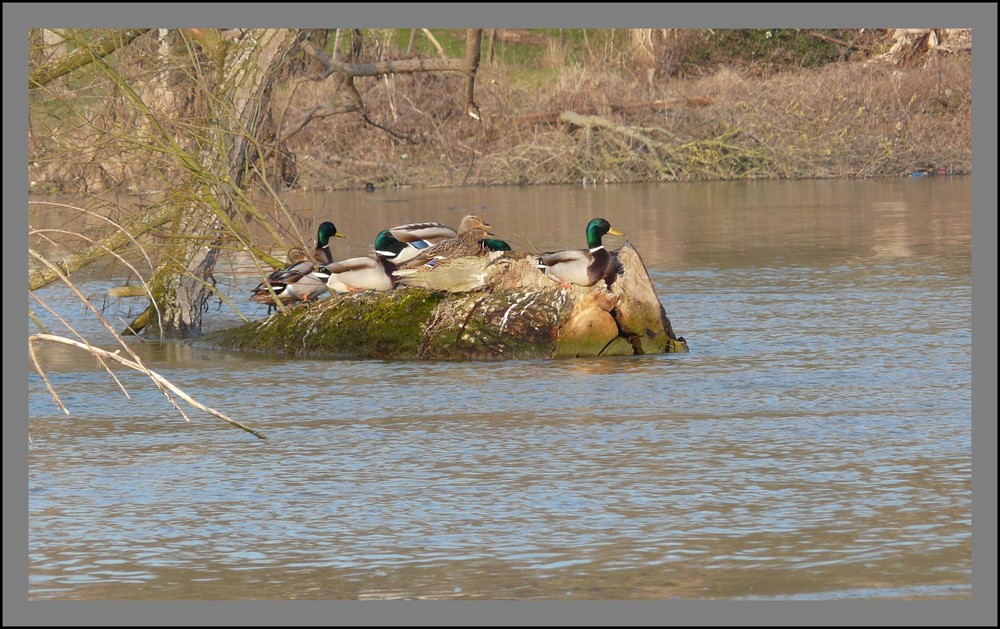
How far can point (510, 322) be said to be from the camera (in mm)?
11297

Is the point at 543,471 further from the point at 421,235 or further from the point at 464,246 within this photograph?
the point at 421,235

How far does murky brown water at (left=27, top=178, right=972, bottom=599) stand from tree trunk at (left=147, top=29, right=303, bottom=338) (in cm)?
97

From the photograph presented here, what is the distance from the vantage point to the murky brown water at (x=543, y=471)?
229 inches

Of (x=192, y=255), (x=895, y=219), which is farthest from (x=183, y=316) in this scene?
(x=895, y=219)

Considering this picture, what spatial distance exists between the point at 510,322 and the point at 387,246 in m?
1.73

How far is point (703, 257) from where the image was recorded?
1786cm

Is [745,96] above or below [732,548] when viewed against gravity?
above

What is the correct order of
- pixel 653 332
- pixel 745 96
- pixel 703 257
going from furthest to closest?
pixel 745 96 → pixel 703 257 → pixel 653 332

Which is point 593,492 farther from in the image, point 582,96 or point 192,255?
point 582,96

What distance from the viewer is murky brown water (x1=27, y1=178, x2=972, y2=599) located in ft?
19.1

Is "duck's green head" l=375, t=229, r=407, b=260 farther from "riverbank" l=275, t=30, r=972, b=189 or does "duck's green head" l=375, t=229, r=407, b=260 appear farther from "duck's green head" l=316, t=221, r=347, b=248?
"riverbank" l=275, t=30, r=972, b=189

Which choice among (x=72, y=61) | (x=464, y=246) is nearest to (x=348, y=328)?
(x=464, y=246)

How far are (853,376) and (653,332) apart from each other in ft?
5.52

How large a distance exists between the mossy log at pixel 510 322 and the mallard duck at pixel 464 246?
41 cm
